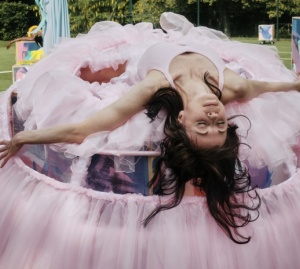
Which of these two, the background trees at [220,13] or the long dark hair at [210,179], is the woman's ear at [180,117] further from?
the background trees at [220,13]

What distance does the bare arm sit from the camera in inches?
94.7

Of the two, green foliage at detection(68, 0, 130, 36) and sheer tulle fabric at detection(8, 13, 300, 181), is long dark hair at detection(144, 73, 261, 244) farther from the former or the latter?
green foliage at detection(68, 0, 130, 36)

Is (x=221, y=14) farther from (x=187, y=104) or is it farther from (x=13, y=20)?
(x=187, y=104)

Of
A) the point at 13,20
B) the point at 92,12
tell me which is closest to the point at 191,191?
the point at 92,12

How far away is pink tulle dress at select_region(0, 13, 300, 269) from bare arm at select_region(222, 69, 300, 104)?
4cm

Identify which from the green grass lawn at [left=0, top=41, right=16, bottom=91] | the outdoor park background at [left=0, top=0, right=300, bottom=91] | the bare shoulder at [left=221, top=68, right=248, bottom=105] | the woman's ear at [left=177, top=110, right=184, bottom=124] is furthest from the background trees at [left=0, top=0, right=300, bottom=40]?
the woman's ear at [left=177, top=110, right=184, bottom=124]

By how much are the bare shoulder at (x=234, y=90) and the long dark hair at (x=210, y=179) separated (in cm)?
30

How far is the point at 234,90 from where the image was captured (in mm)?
2406

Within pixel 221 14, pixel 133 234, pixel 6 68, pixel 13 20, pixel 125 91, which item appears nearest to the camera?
pixel 133 234

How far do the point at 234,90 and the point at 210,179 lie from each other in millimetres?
515

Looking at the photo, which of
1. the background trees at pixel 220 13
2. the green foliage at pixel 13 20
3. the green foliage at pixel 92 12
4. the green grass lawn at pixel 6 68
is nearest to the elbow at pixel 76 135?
the green grass lawn at pixel 6 68

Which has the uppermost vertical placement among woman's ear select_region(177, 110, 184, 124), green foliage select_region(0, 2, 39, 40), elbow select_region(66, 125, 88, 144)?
woman's ear select_region(177, 110, 184, 124)

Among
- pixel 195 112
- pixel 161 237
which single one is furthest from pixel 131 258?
pixel 195 112

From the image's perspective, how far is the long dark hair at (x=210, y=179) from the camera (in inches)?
81.6
